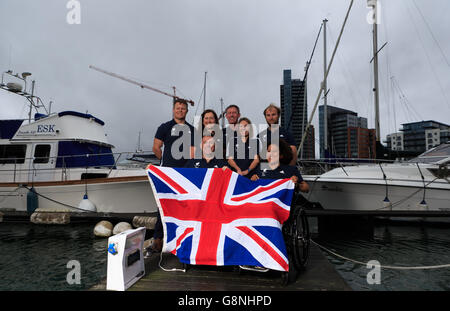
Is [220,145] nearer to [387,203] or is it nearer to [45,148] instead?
[387,203]

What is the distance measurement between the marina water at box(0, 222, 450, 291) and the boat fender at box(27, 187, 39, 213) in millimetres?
596

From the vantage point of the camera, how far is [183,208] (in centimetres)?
329

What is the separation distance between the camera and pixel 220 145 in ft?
13.0

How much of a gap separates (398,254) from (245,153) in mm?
5281

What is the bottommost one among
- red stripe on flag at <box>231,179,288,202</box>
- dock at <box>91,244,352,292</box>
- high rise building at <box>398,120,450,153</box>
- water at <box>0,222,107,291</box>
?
water at <box>0,222,107,291</box>

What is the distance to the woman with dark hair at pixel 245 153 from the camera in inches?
155

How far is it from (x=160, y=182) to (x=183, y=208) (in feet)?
1.43

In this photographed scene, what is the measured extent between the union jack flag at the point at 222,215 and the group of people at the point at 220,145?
0.60 meters

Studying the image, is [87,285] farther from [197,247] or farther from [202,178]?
[202,178]

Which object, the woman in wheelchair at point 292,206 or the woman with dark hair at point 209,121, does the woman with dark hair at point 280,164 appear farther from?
the woman with dark hair at point 209,121

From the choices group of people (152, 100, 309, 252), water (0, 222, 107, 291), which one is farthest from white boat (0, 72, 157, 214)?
group of people (152, 100, 309, 252)

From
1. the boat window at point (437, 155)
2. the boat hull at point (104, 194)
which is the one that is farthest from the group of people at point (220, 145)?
the boat window at point (437, 155)

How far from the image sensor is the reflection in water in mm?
4828

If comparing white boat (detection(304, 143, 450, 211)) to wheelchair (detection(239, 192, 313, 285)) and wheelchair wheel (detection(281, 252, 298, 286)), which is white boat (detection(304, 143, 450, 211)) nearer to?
wheelchair (detection(239, 192, 313, 285))
